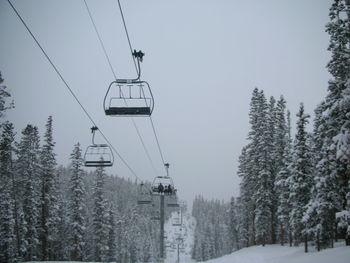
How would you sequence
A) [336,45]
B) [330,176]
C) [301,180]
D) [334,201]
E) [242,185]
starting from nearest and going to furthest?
1. [336,45]
2. [330,176]
3. [334,201]
4. [301,180]
5. [242,185]

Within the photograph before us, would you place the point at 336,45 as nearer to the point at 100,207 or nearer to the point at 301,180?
the point at 301,180

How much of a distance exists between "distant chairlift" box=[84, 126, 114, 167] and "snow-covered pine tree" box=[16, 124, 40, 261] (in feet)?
72.5

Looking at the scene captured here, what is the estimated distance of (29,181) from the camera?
37969 mm

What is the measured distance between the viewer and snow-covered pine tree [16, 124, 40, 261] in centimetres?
3812

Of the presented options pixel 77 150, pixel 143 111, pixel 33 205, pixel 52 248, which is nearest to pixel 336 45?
pixel 143 111

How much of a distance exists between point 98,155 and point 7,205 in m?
20.8

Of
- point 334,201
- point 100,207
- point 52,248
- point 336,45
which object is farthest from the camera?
point 52,248

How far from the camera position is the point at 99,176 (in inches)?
1852

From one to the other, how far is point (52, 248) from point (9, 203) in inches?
1042

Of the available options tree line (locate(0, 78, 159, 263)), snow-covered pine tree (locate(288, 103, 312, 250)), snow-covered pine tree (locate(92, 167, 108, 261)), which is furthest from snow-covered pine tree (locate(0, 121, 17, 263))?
snow-covered pine tree (locate(288, 103, 312, 250))

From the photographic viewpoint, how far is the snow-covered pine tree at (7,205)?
109 feet

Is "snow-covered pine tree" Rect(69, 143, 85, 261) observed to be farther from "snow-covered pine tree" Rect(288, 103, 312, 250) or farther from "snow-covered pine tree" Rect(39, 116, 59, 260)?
"snow-covered pine tree" Rect(288, 103, 312, 250)

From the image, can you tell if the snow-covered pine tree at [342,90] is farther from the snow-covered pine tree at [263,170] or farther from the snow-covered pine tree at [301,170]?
the snow-covered pine tree at [263,170]

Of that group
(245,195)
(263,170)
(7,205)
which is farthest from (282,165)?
(7,205)
